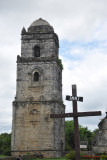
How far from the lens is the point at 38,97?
39062mm

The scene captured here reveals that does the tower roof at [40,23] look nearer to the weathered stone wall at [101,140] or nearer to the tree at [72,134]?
the weathered stone wall at [101,140]

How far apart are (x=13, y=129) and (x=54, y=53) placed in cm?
1055

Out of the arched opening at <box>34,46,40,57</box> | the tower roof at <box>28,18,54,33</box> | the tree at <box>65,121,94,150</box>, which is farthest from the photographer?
the tree at <box>65,121,94,150</box>

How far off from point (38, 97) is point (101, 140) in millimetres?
9218

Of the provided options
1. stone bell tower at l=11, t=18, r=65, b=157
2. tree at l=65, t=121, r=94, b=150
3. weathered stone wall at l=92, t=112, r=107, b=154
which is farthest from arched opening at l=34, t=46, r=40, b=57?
tree at l=65, t=121, r=94, b=150

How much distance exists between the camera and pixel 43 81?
3959 cm

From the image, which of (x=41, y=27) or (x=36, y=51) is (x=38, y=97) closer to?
(x=36, y=51)

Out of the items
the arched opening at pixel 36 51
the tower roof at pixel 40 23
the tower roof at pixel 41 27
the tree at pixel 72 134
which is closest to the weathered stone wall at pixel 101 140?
the arched opening at pixel 36 51

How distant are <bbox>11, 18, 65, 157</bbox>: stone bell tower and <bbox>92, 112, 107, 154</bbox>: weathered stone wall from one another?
5.09 meters

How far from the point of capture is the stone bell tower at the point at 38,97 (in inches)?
1484

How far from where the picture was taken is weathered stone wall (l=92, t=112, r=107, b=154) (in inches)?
1346

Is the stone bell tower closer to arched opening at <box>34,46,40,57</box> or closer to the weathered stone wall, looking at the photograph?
arched opening at <box>34,46,40,57</box>

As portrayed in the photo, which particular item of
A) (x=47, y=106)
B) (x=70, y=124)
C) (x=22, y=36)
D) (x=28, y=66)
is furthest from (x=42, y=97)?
(x=70, y=124)

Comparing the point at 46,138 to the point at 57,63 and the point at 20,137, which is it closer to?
the point at 20,137
